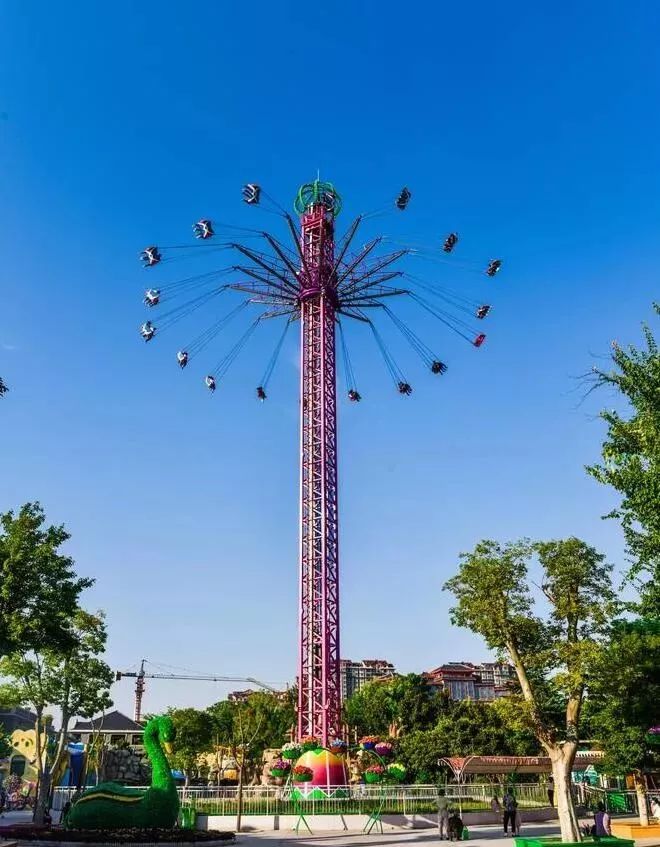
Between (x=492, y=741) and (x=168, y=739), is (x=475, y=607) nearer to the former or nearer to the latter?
(x=168, y=739)

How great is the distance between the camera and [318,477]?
37.4 meters

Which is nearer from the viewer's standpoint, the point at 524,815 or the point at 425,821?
the point at 425,821

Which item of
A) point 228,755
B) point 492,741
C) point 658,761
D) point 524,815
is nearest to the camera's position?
point 524,815

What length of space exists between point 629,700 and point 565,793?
9959 mm

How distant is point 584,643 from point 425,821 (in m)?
11.1

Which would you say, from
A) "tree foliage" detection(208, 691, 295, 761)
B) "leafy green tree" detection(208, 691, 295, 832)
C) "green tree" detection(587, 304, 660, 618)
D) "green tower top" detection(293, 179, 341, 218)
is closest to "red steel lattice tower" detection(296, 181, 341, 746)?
"green tower top" detection(293, 179, 341, 218)

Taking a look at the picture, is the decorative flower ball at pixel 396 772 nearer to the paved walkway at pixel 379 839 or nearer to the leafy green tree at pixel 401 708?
the paved walkway at pixel 379 839

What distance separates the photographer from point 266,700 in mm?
71688

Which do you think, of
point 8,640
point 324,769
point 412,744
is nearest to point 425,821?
point 324,769

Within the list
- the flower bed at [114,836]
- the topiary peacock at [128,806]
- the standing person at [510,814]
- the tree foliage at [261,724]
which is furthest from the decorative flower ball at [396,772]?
the tree foliage at [261,724]

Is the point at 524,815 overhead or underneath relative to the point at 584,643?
underneath

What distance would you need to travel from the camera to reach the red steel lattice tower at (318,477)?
33.8 m

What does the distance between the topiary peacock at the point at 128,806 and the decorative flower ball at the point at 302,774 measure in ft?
27.3

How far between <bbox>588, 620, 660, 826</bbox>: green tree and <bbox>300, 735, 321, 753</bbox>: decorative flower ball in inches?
458
